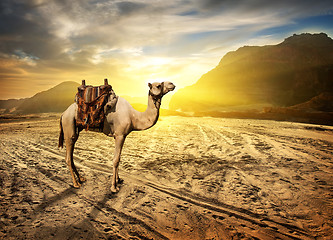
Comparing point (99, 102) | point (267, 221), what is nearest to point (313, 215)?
point (267, 221)

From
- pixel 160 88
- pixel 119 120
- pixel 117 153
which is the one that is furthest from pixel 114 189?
pixel 160 88

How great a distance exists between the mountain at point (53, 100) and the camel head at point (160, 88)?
10808 cm

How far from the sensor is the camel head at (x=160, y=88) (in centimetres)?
370

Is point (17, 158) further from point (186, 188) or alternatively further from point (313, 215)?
point (313, 215)

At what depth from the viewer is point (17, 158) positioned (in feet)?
20.9

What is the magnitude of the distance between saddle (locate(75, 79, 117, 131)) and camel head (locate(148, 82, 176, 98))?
1011mm

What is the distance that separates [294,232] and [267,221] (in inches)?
15.5

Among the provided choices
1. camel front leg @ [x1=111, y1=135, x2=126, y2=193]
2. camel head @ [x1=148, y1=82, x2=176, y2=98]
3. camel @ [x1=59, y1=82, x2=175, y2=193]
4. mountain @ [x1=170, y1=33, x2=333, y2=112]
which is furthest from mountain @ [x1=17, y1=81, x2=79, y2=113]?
camel head @ [x1=148, y1=82, x2=176, y2=98]

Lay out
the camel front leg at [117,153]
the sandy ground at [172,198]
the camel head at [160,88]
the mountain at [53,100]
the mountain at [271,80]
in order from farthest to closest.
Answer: the mountain at [53,100]
the mountain at [271,80]
the camel front leg at [117,153]
the camel head at [160,88]
the sandy ground at [172,198]

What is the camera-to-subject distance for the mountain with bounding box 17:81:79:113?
103 m

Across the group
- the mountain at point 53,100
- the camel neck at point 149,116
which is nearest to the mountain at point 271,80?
the camel neck at point 149,116

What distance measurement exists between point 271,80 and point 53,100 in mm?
126538

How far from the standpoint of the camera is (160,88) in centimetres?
371

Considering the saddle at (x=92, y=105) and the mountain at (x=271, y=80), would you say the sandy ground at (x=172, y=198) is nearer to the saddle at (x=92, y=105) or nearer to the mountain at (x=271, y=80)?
the saddle at (x=92, y=105)
